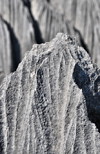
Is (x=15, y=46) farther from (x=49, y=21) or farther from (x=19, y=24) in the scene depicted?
(x=49, y=21)

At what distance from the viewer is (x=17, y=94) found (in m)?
0.63

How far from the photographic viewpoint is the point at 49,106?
617mm

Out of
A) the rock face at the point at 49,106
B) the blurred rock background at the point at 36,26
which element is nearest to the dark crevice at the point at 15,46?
the blurred rock background at the point at 36,26

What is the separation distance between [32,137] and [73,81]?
157 mm

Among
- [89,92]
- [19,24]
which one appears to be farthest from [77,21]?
[89,92]

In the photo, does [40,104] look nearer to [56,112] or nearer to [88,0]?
[56,112]

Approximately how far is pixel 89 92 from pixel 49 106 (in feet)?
0.35

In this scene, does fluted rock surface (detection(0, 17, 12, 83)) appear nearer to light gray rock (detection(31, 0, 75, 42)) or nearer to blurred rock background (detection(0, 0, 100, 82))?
blurred rock background (detection(0, 0, 100, 82))

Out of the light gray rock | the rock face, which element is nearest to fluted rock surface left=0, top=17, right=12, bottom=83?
the light gray rock

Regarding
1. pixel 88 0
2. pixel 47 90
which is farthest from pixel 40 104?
pixel 88 0

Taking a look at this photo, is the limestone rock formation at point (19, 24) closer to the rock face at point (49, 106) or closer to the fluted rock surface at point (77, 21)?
the fluted rock surface at point (77, 21)

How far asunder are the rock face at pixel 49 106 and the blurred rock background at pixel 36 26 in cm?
98

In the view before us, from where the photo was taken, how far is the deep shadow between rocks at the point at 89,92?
636mm

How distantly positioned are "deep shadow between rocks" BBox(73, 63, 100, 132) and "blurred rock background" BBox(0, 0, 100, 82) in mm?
994
